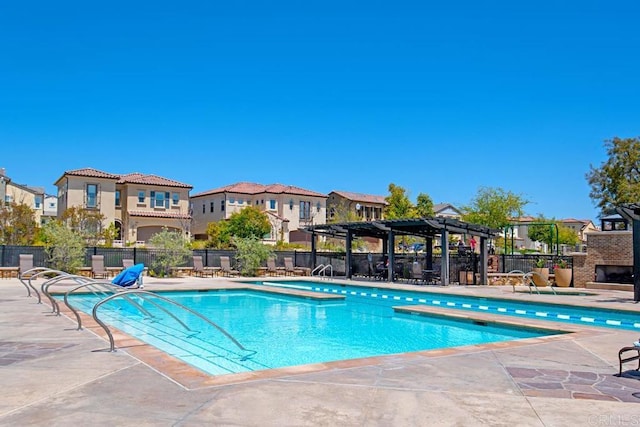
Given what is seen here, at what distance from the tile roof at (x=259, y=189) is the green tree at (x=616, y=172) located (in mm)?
26654

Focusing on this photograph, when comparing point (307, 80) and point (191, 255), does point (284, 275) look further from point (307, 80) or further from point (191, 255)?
point (307, 80)

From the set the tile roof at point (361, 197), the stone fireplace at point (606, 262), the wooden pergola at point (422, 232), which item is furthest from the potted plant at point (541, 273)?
the tile roof at point (361, 197)

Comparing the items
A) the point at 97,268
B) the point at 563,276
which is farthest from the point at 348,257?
the point at 97,268

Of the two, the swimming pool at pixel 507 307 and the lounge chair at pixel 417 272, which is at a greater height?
the lounge chair at pixel 417 272

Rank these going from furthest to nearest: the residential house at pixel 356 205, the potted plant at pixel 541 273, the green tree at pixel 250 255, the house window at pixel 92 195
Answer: the residential house at pixel 356 205 < the house window at pixel 92 195 < the green tree at pixel 250 255 < the potted plant at pixel 541 273

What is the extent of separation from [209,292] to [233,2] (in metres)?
10.7

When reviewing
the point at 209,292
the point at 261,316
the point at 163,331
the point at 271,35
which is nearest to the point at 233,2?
the point at 271,35

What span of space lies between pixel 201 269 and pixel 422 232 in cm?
1052

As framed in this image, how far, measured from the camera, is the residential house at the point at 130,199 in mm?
42438

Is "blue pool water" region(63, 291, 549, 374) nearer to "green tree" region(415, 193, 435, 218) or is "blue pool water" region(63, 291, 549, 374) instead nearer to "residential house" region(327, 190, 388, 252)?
"residential house" region(327, 190, 388, 252)

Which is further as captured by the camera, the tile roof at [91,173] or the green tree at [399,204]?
the green tree at [399,204]

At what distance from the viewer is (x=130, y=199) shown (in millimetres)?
44938

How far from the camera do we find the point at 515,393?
16.5 feet

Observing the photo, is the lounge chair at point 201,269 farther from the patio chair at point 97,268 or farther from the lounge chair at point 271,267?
the patio chair at point 97,268
